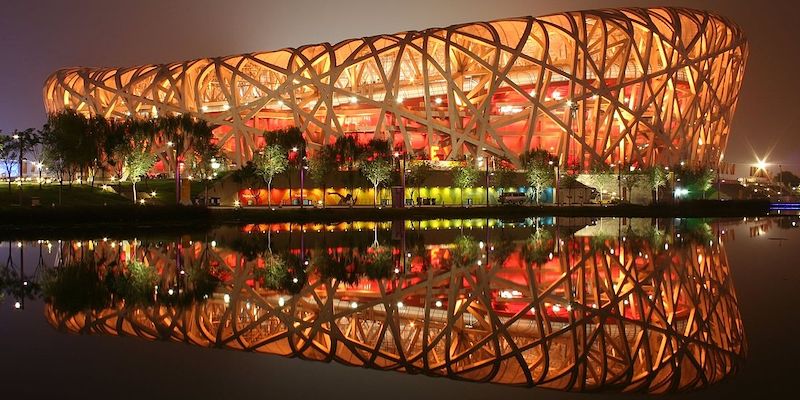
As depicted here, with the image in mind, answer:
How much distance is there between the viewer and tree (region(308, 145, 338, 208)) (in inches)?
2392

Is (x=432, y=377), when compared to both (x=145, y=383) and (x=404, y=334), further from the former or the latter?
(x=145, y=383)

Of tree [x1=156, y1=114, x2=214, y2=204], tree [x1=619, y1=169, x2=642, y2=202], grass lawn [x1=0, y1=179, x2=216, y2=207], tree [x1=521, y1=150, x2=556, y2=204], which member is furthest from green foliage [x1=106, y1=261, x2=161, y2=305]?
tree [x1=619, y1=169, x2=642, y2=202]

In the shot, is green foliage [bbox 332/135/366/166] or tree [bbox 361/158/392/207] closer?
tree [bbox 361/158/392/207]

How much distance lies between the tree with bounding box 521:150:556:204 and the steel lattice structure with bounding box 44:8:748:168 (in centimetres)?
356

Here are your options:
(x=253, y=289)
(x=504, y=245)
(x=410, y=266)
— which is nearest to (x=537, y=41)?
(x=504, y=245)

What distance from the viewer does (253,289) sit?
1445 cm

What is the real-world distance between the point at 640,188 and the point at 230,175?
35.2 metres

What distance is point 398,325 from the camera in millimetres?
10984

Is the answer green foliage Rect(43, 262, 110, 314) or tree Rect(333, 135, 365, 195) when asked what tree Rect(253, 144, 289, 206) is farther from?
green foliage Rect(43, 262, 110, 314)

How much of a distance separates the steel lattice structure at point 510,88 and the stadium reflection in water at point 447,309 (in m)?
48.5

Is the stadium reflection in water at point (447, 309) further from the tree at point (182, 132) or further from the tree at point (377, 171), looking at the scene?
the tree at point (377, 171)

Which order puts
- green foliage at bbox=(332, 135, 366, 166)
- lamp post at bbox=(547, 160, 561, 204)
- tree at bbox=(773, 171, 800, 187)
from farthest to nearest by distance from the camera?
tree at bbox=(773, 171, 800, 187) < lamp post at bbox=(547, 160, 561, 204) < green foliage at bbox=(332, 135, 366, 166)

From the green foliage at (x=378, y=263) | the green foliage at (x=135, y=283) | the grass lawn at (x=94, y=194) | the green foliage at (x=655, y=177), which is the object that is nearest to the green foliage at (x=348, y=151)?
the grass lawn at (x=94, y=194)

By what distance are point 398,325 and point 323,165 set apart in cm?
5054
